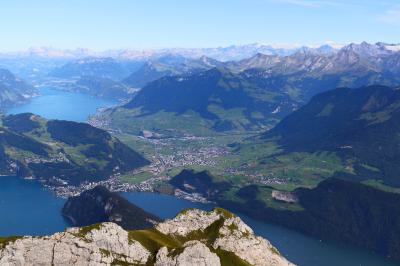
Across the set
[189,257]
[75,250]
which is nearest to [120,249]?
[75,250]

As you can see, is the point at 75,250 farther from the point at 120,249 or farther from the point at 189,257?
the point at 189,257

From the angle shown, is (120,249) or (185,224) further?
(185,224)

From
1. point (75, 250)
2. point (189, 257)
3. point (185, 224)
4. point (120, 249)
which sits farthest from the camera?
point (185, 224)

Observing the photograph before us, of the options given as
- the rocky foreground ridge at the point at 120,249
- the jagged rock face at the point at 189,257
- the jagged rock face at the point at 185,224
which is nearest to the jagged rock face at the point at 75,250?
the rocky foreground ridge at the point at 120,249

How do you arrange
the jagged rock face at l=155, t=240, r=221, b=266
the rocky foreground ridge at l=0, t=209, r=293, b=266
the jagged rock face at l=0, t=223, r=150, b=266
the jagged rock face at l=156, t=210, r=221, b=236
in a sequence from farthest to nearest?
1. the jagged rock face at l=156, t=210, r=221, b=236
2. the jagged rock face at l=155, t=240, r=221, b=266
3. the rocky foreground ridge at l=0, t=209, r=293, b=266
4. the jagged rock face at l=0, t=223, r=150, b=266

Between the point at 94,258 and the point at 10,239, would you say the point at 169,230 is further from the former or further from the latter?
the point at 10,239

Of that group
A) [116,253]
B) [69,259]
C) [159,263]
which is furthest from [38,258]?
[159,263]

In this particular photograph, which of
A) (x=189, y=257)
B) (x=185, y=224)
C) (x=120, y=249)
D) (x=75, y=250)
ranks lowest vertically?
(x=185, y=224)

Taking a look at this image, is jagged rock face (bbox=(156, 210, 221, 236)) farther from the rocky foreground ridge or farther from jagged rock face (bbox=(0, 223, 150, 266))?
jagged rock face (bbox=(0, 223, 150, 266))

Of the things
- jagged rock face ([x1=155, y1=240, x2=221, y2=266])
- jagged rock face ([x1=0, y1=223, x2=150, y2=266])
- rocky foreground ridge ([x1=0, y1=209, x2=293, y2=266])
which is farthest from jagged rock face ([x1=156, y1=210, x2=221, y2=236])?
jagged rock face ([x1=0, y1=223, x2=150, y2=266])

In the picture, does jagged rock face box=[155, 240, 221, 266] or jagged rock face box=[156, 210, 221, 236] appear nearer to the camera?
jagged rock face box=[155, 240, 221, 266]

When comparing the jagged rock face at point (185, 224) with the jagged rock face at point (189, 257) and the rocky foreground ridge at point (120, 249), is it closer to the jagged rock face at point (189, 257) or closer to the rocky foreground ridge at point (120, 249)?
the rocky foreground ridge at point (120, 249)
